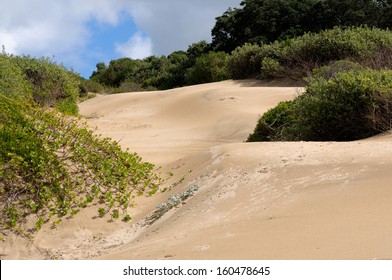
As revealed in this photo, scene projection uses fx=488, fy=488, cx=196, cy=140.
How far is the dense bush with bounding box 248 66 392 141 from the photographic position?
350 inches

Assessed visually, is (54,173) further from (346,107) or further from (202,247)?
(346,107)

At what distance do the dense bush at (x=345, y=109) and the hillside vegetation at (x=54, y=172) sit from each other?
11.1ft

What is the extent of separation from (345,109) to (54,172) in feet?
17.9

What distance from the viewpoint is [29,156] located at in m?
7.76

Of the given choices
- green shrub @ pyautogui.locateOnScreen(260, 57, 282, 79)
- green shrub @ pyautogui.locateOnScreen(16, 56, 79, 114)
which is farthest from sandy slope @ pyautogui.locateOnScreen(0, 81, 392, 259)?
green shrub @ pyautogui.locateOnScreen(260, 57, 282, 79)

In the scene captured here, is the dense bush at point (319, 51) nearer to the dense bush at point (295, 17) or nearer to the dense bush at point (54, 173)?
the dense bush at point (54, 173)

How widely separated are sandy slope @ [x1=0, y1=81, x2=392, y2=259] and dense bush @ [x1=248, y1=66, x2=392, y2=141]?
117cm

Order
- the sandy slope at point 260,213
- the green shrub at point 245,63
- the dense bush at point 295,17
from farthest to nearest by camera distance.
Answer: the dense bush at point 295,17 → the green shrub at point 245,63 → the sandy slope at point 260,213

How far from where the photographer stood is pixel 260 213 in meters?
5.14

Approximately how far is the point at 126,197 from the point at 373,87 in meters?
4.90

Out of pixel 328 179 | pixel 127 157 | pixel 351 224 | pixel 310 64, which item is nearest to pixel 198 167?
pixel 127 157

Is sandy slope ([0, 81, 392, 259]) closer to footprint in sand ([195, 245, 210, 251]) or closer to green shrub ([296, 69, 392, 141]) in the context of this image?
footprint in sand ([195, 245, 210, 251])

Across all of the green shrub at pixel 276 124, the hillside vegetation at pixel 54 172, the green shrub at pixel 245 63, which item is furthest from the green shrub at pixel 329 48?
the hillside vegetation at pixel 54 172

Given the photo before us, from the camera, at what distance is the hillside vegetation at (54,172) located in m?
7.43
